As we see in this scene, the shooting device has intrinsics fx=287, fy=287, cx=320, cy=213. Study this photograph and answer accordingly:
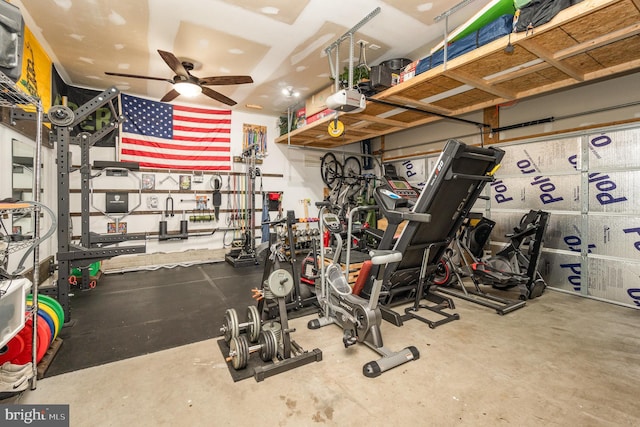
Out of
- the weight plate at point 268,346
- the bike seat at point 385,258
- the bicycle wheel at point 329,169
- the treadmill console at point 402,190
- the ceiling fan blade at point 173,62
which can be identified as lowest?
the weight plate at point 268,346

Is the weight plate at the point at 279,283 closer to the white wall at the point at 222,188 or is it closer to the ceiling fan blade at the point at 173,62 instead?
the ceiling fan blade at the point at 173,62

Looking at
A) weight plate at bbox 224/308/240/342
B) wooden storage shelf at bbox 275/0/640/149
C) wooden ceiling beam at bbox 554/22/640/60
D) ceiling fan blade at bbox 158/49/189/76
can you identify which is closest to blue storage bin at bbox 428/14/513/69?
wooden storage shelf at bbox 275/0/640/149

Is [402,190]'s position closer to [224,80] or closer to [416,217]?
[416,217]

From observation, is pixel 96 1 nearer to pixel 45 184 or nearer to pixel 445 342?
pixel 45 184

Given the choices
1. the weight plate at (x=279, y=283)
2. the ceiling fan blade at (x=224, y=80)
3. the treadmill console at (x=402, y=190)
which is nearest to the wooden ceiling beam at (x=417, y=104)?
the treadmill console at (x=402, y=190)

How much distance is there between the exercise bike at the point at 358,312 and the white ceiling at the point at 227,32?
229 centimetres

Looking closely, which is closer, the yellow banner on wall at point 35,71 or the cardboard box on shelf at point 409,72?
the yellow banner on wall at point 35,71

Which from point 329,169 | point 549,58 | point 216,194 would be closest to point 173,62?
point 216,194

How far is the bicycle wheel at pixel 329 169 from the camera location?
26.5 ft

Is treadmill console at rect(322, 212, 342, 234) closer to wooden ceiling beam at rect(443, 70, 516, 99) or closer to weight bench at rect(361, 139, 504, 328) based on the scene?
weight bench at rect(361, 139, 504, 328)

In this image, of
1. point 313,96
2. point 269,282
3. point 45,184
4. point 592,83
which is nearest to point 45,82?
point 45,184

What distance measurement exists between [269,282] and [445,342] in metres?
1.82

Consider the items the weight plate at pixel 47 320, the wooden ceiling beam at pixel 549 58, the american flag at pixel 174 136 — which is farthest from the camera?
the american flag at pixel 174 136

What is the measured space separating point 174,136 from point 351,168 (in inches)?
186
